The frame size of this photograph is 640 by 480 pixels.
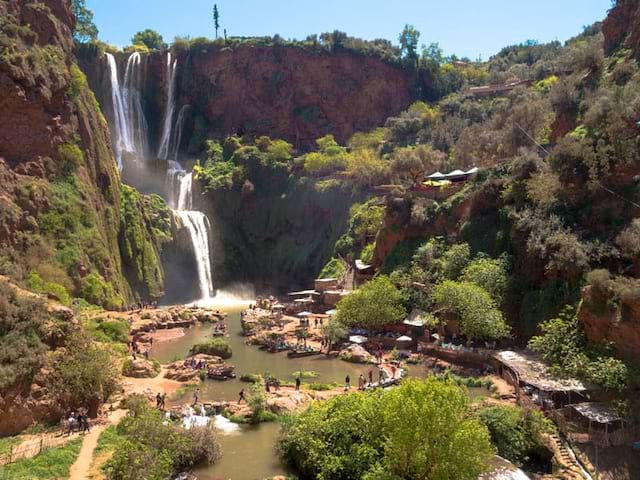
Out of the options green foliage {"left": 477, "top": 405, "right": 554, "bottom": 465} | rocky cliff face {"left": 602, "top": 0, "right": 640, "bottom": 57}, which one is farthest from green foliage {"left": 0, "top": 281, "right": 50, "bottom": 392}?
rocky cliff face {"left": 602, "top": 0, "right": 640, "bottom": 57}

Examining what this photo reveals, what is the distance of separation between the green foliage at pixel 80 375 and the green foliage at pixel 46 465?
3.15m

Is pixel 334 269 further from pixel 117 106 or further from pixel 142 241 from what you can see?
pixel 117 106

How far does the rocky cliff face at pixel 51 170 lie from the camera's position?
39.2 m

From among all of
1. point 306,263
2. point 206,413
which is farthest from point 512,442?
point 306,263

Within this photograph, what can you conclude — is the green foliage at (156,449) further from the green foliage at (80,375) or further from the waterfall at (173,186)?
the waterfall at (173,186)

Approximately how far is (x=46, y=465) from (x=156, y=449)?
3838mm

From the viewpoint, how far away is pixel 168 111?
3162 inches

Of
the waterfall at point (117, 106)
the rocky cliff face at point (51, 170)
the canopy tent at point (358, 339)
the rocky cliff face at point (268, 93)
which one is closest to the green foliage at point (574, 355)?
the canopy tent at point (358, 339)

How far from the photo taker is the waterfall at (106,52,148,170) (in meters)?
74.4

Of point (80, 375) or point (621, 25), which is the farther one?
point (621, 25)

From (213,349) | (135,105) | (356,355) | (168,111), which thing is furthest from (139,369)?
(168,111)

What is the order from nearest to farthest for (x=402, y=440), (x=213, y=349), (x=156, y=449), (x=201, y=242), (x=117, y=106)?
(x=402, y=440)
(x=156, y=449)
(x=213, y=349)
(x=201, y=242)
(x=117, y=106)

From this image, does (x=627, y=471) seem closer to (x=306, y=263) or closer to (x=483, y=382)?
(x=483, y=382)

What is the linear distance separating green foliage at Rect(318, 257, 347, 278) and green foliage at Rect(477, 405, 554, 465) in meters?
33.7
